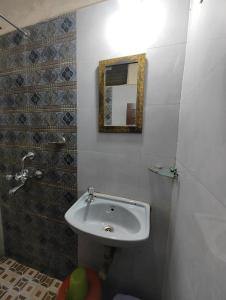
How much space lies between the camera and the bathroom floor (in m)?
1.37

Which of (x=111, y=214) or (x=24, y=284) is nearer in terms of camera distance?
(x=111, y=214)

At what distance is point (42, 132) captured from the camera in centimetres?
132

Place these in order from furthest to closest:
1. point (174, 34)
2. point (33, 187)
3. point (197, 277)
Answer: point (33, 187) → point (174, 34) → point (197, 277)

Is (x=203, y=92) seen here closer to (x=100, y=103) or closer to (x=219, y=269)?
(x=219, y=269)

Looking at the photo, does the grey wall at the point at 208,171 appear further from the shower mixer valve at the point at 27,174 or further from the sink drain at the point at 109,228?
the shower mixer valve at the point at 27,174

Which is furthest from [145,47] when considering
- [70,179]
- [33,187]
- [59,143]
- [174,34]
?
[33,187]

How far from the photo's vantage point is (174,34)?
897 mm

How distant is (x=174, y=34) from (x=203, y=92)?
58cm

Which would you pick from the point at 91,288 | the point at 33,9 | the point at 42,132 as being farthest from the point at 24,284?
the point at 33,9

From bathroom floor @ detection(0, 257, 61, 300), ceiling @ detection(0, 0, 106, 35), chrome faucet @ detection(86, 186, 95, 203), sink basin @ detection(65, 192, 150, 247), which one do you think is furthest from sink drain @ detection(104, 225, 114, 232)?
ceiling @ detection(0, 0, 106, 35)

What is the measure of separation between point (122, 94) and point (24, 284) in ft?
6.37

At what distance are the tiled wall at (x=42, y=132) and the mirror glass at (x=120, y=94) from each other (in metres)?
0.28

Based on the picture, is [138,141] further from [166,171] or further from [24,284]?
[24,284]

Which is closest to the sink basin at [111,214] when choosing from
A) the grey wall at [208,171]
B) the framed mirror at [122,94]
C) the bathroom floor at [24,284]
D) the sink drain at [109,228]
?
the sink drain at [109,228]
